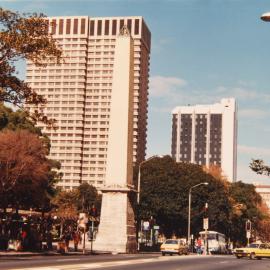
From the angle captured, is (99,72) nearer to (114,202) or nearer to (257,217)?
(257,217)

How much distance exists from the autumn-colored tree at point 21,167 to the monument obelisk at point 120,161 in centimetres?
540

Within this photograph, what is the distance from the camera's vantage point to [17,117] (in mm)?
56219

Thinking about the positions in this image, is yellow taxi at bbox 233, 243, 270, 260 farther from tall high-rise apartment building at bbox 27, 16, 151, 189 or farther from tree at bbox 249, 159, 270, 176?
tall high-rise apartment building at bbox 27, 16, 151, 189

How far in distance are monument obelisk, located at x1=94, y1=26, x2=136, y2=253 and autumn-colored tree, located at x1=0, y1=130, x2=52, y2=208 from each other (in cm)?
540

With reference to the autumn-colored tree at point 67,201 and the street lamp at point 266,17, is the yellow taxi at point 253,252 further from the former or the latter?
the autumn-colored tree at point 67,201

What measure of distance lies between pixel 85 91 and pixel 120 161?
12813cm

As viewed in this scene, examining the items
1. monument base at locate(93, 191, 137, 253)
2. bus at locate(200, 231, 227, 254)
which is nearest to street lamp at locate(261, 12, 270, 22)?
monument base at locate(93, 191, 137, 253)

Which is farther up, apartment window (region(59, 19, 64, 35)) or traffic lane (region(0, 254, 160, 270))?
apartment window (region(59, 19, 64, 35))

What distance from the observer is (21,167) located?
45844mm

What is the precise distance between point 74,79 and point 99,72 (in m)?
7.34

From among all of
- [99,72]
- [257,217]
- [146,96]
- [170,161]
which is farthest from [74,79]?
[170,161]

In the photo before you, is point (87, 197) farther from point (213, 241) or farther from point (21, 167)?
point (21, 167)

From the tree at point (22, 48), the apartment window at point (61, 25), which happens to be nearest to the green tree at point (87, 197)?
the apartment window at point (61, 25)

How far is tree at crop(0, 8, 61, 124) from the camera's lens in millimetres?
23500
